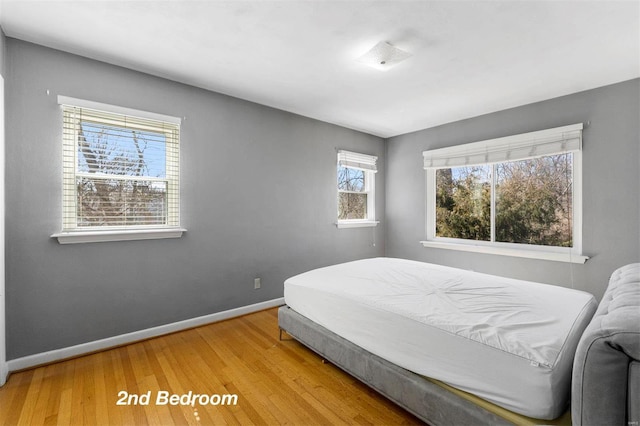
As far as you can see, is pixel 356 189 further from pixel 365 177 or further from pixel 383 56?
pixel 383 56

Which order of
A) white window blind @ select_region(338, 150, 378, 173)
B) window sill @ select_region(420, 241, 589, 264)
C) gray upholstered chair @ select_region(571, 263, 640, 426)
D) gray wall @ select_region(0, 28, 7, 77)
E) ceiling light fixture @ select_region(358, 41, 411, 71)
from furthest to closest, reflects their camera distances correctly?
white window blind @ select_region(338, 150, 378, 173), window sill @ select_region(420, 241, 589, 264), ceiling light fixture @ select_region(358, 41, 411, 71), gray wall @ select_region(0, 28, 7, 77), gray upholstered chair @ select_region(571, 263, 640, 426)

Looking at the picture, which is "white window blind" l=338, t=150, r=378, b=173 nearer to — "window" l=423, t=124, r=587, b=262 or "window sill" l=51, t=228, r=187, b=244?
"window" l=423, t=124, r=587, b=262

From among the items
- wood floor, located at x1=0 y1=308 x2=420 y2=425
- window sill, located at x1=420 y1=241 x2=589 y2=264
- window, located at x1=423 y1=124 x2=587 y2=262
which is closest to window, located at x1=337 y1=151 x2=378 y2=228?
window, located at x1=423 y1=124 x2=587 y2=262

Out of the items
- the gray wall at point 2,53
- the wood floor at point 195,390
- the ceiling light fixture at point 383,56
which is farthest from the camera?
the ceiling light fixture at point 383,56

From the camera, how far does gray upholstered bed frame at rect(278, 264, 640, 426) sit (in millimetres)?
999

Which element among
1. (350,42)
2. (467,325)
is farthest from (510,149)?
(467,325)

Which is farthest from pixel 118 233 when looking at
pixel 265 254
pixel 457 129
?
pixel 457 129

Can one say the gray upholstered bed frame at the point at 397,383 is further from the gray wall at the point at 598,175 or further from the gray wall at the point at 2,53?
the gray wall at the point at 2,53

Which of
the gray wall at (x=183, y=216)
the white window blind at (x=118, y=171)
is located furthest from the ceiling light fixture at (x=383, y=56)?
the white window blind at (x=118, y=171)

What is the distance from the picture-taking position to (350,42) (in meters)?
Result: 2.18

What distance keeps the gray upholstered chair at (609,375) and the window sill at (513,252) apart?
248 centimetres

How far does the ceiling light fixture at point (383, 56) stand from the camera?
2.17 m

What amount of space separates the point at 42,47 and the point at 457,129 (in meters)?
4.51

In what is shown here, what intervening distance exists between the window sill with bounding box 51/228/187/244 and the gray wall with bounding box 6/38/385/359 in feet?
0.19
